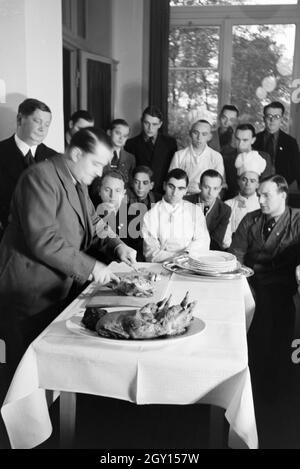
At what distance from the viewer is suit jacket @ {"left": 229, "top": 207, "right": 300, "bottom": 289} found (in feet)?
7.20

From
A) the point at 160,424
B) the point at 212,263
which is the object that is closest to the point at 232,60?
the point at 212,263

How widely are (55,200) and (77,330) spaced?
44 cm

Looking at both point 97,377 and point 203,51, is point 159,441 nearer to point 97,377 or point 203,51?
point 97,377

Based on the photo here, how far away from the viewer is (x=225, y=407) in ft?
3.44

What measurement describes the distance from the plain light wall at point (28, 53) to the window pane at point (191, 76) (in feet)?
5.40

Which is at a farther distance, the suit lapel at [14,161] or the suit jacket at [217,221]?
the suit jacket at [217,221]

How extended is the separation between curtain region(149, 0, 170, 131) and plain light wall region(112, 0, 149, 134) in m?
0.06

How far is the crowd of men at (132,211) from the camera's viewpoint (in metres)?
1.37

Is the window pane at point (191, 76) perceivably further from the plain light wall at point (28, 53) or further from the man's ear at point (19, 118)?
the man's ear at point (19, 118)

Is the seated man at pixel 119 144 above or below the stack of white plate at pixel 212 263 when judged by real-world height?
above

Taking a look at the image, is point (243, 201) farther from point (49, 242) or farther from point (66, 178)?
point (49, 242)

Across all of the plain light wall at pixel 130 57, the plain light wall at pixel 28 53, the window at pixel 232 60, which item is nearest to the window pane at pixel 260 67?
the window at pixel 232 60

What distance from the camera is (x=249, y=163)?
10.4 feet

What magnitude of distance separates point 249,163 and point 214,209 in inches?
21.1
